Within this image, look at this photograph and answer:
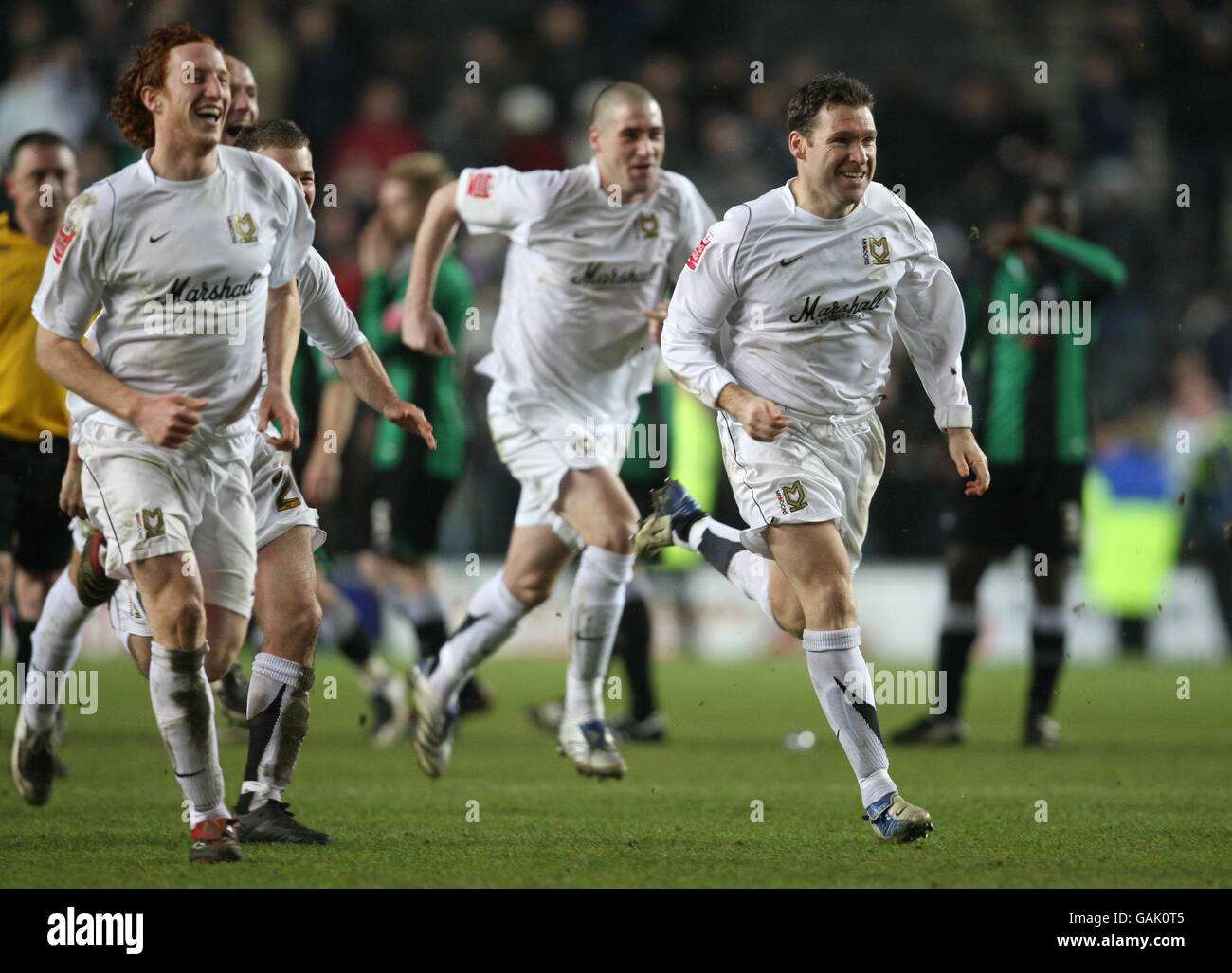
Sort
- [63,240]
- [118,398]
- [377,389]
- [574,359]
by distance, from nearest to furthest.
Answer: [118,398]
[63,240]
[377,389]
[574,359]

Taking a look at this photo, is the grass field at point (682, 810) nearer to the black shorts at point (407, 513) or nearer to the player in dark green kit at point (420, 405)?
the player in dark green kit at point (420, 405)

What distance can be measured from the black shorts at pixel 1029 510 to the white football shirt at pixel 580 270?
7.24ft

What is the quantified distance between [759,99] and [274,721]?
885cm

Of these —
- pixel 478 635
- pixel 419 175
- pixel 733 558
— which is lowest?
pixel 478 635

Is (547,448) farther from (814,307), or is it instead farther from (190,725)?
(190,725)

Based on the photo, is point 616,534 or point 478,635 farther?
point 478,635

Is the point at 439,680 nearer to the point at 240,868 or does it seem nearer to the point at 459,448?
the point at 240,868

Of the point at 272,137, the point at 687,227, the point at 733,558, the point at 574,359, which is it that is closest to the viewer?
the point at 272,137

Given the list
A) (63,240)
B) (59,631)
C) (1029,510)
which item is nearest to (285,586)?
(63,240)

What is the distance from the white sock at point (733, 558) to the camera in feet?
18.2

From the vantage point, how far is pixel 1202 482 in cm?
1140

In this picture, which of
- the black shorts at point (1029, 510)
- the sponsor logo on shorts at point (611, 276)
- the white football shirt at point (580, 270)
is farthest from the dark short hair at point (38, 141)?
the black shorts at point (1029, 510)

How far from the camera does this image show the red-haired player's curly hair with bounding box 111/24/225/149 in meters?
4.58

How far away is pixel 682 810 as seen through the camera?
18.6 feet
